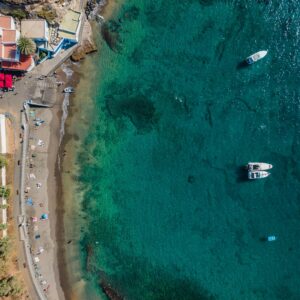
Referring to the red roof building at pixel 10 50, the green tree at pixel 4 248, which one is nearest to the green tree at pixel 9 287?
the green tree at pixel 4 248

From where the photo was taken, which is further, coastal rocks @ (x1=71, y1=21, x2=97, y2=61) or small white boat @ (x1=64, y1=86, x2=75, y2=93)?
small white boat @ (x1=64, y1=86, x2=75, y2=93)

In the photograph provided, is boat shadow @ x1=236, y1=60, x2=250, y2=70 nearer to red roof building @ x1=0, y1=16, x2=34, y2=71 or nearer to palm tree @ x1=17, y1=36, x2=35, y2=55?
palm tree @ x1=17, y1=36, x2=35, y2=55

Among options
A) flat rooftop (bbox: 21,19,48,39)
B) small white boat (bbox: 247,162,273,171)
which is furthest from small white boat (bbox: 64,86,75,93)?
small white boat (bbox: 247,162,273,171)

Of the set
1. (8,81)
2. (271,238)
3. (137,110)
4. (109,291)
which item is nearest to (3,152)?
(8,81)

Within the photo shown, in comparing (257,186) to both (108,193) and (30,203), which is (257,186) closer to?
(108,193)

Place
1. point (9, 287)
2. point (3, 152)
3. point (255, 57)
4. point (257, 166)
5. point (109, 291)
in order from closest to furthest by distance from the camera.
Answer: point (9, 287), point (3, 152), point (255, 57), point (257, 166), point (109, 291)

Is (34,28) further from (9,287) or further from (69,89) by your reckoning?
(9,287)
